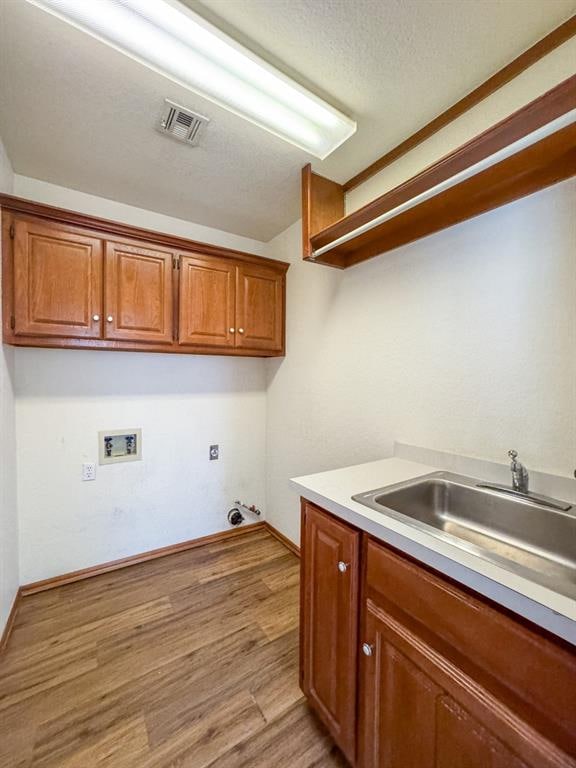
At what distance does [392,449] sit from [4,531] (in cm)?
201

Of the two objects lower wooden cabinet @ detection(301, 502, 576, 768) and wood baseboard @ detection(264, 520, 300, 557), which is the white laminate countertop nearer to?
lower wooden cabinet @ detection(301, 502, 576, 768)

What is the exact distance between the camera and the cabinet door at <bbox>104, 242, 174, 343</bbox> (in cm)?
183

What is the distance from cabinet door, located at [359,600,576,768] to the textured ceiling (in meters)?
1.84

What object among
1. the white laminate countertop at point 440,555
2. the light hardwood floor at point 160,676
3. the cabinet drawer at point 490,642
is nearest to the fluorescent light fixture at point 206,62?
the white laminate countertop at point 440,555

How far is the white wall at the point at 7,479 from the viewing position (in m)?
1.57

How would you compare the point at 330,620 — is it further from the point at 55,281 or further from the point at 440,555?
the point at 55,281

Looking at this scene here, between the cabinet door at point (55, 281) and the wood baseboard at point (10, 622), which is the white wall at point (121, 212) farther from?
the wood baseboard at point (10, 622)

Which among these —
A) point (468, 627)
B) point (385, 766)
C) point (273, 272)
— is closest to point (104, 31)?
point (273, 272)

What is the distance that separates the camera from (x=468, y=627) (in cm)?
70

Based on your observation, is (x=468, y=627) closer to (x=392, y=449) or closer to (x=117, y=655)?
(x=392, y=449)

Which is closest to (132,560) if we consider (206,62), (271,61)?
(206,62)

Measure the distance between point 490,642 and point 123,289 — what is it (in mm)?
2134

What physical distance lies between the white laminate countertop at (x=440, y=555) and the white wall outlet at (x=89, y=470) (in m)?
1.56

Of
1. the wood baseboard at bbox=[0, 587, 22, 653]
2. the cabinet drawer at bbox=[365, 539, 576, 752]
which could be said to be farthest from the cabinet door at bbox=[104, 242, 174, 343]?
the cabinet drawer at bbox=[365, 539, 576, 752]
